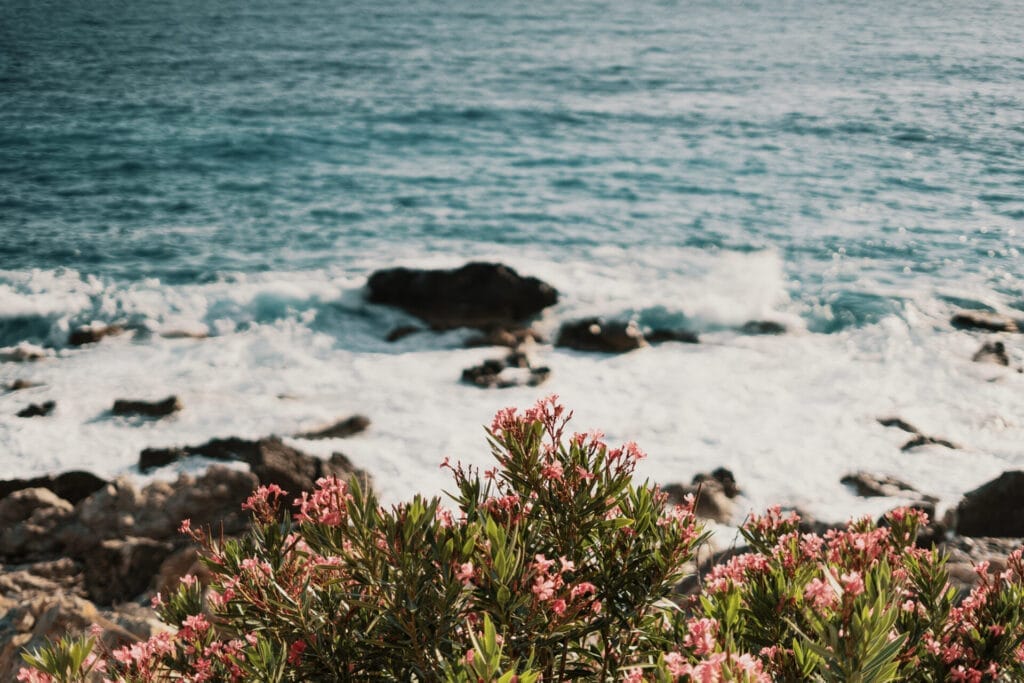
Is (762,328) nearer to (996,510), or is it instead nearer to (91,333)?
(996,510)

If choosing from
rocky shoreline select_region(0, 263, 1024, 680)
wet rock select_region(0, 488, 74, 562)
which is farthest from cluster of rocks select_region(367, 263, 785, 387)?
wet rock select_region(0, 488, 74, 562)

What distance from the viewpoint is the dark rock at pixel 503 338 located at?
16.1 m

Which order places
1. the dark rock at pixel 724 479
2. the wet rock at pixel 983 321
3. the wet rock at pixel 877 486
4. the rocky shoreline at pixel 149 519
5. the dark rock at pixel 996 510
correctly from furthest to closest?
the wet rock at pixel 983 321 → the dark rock at pixel 724 479 → the wet rock at pixel 877 486 → the dark rock at pixel 996 510 → the rocky shoreline at pixel 149 519

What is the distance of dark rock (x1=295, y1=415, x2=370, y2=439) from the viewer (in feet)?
41.4

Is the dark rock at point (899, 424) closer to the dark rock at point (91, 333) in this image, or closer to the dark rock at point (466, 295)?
the dark rock at point (466, 295)

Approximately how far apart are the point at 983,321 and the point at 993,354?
1.52m

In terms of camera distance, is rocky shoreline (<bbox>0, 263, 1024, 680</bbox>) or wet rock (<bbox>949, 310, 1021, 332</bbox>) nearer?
rocky shoreline (<bbox>0, 263, 1024, 680</bbox>)

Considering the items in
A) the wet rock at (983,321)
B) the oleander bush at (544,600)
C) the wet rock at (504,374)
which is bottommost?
the wet rock at (504,374)

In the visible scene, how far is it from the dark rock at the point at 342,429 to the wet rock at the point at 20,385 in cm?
565

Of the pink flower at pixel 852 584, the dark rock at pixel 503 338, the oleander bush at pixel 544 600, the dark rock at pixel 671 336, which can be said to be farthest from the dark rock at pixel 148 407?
the pink flower at pixel 852 584

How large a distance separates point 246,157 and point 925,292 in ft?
73.4

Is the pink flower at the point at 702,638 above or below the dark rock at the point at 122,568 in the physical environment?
above

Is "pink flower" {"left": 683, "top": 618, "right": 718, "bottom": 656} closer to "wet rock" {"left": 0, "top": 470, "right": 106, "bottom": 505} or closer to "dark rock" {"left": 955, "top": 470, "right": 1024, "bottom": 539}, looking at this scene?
"dark rock" {"left": 955, "top": 470, "right": 1024, "bottom": 539}

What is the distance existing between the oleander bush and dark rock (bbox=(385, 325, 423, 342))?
44.0ft
